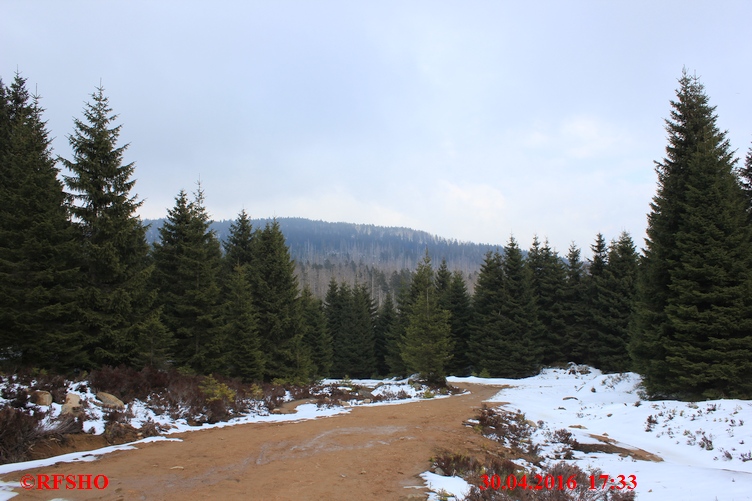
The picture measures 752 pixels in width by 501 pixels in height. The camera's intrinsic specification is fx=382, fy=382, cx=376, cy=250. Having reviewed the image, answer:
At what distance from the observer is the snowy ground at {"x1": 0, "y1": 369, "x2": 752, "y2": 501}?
21.2 ft

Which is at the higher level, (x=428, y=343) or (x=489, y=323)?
(x=428, y=343)

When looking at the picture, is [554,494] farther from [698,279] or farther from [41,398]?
[698,279]

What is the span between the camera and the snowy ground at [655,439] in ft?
21.2

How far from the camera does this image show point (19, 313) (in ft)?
39.9

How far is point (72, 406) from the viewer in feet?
30.0

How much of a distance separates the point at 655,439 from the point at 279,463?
35.0 feet

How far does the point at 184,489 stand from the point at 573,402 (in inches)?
756

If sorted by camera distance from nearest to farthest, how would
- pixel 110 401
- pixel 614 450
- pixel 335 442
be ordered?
pixel 335 442 < pixel 614 450 < pixel 110 401

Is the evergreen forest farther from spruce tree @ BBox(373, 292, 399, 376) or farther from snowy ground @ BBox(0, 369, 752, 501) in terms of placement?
spruce tree @ BBox(373, 292, 399, 376)

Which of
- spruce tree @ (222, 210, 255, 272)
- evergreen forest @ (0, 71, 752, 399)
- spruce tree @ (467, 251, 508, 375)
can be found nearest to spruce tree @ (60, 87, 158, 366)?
evergreen forest @ (0, 71, 752, 399)

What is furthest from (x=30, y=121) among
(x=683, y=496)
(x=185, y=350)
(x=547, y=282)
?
(x=547, y=282)

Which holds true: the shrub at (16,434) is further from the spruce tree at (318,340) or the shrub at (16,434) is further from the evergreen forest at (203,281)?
the spruce tree at (318,340)

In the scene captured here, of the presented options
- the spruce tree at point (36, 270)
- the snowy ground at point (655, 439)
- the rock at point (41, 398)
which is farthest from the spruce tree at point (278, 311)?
the rock at point (41, 398)
